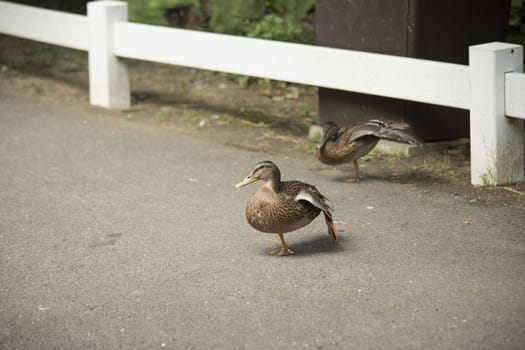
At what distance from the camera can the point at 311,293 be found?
561 cm

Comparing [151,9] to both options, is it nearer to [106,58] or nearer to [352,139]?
[106,58]

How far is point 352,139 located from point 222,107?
355 centimetres

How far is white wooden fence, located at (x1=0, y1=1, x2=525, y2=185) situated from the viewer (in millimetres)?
7551

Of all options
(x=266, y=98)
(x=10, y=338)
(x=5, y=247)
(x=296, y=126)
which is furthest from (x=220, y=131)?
(x=10, y=338)

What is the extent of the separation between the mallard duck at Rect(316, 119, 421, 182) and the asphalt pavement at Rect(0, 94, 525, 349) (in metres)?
0.26

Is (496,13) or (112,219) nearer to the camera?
(112,219)

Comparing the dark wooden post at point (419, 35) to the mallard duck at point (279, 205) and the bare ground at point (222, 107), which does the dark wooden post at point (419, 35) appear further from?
the mallard duck at point (279, 205)

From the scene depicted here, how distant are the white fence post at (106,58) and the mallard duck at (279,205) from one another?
4.97m

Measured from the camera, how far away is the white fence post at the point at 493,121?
24.6 ft

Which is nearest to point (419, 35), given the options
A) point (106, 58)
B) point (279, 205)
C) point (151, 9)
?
point (279, 205)

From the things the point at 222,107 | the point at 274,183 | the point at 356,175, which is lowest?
the point at 356,175

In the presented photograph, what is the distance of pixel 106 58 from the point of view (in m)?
10.8

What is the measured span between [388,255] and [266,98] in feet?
18.6

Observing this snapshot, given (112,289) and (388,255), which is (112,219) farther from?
(388,255)
